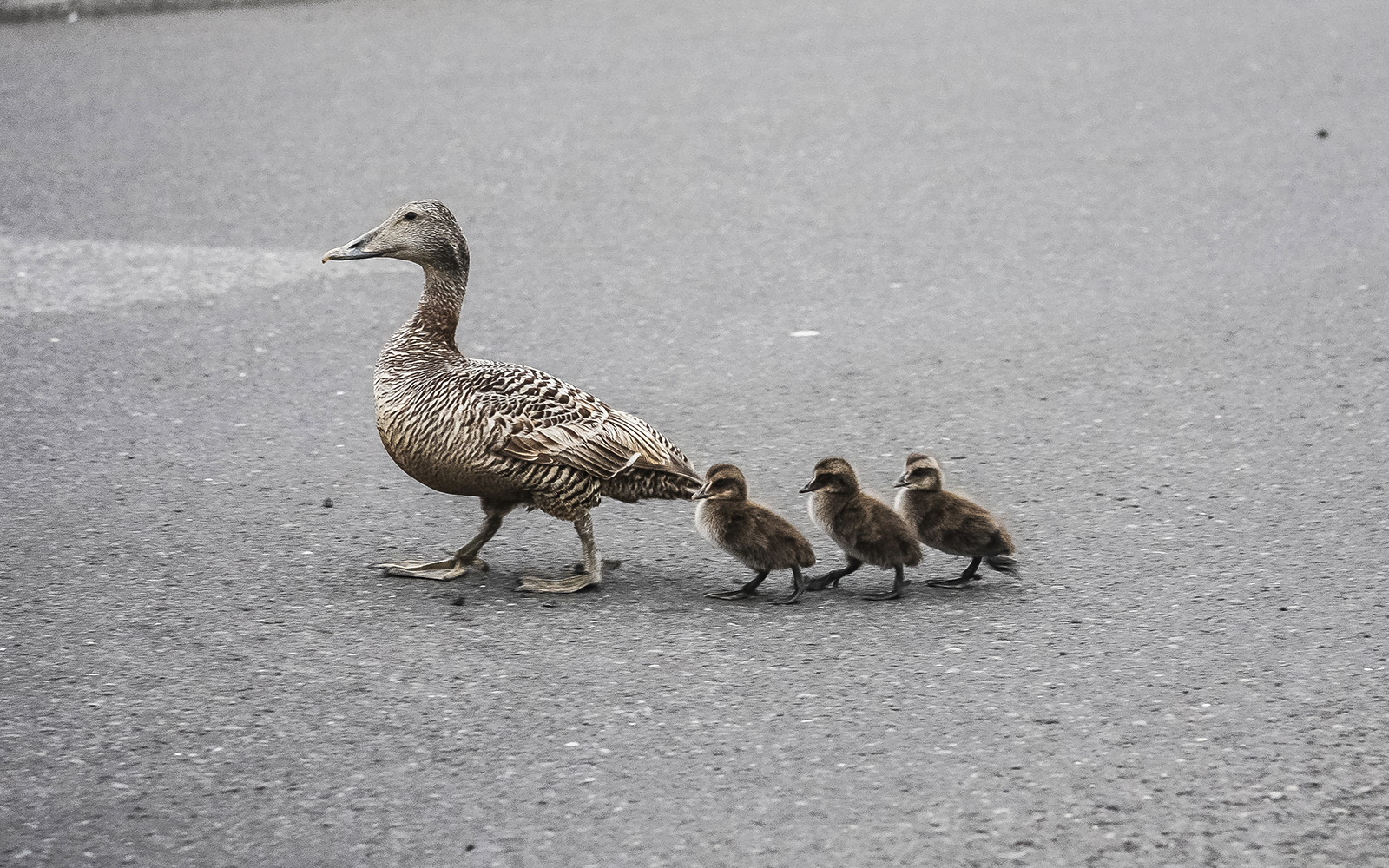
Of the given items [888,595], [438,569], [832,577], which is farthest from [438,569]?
[888,595]

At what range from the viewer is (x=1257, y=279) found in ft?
25.7

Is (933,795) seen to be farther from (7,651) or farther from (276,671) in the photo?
(7,651)

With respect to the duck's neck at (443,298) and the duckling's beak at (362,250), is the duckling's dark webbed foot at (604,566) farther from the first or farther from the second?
the duckling's beak at (362,250)

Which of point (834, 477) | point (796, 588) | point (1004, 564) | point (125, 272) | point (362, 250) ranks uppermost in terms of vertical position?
point (362, 250)

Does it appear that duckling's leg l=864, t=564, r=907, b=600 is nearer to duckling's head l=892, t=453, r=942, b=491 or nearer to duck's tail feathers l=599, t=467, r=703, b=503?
duckling's head l=892, t=453, r=942, b=491

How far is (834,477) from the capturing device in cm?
465

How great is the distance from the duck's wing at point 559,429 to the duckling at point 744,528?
0.20m

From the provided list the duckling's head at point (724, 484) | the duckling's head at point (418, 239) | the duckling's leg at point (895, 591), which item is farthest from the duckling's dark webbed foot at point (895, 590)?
the duckling's head at point (418, 239)

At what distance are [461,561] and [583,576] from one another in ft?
1.35

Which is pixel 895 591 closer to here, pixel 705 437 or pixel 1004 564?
pixel 1004 564

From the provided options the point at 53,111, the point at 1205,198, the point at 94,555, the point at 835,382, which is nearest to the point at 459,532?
the point at 94,555

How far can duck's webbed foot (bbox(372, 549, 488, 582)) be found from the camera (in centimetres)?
485

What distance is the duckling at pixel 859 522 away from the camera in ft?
15.2

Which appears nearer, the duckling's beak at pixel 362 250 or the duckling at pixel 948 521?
the duckling at pixel 948 521
